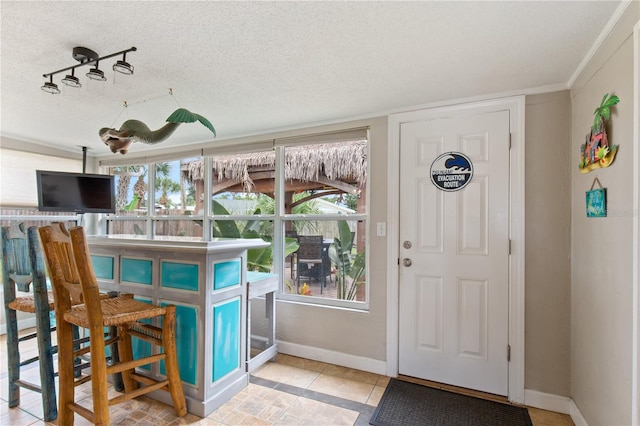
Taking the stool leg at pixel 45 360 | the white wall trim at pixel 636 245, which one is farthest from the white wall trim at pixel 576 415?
the stool leg at pixel 45 360

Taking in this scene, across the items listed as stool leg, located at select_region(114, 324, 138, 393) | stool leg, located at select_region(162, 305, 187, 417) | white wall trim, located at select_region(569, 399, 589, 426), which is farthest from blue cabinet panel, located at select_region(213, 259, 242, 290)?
white wall trim, located at select_region(569, 399, 589, 426)

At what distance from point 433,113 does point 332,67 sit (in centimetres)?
104

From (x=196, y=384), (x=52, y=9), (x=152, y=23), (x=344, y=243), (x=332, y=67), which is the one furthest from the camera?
(x=344, y=243)

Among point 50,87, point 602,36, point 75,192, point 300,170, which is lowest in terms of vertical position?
point 75,192

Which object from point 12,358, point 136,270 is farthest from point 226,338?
point 12,358

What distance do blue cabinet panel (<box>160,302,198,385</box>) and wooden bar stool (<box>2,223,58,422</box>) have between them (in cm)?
73

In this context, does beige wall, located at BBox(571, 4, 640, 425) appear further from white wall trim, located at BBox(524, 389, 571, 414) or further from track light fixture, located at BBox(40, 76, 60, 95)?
track light fixture, located at BBox(40, 76, 60, 95)

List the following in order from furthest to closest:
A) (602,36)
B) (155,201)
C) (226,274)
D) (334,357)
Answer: (155,201) < (334,357) < (226,274) < (602,36)

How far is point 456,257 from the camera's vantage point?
8.10 feet

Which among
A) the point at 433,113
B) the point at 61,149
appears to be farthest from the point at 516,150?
the point at 61,149

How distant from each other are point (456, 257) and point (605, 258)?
94cm

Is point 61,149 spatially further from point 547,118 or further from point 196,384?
point 547,118

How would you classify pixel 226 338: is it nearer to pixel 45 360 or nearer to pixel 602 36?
pixel 45 360

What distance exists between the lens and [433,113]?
2543 mm
